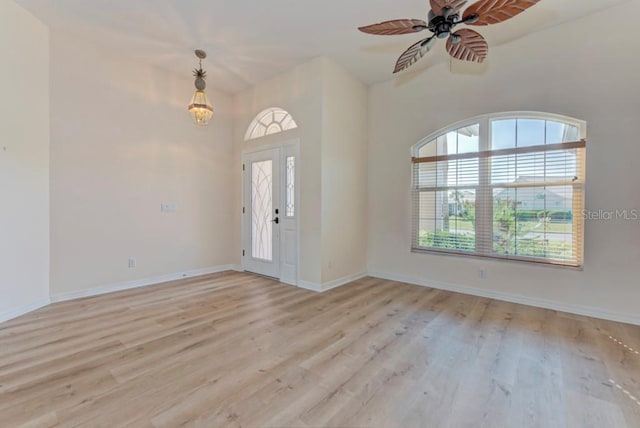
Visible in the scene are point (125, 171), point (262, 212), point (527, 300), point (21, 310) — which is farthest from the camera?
point (262, 212)

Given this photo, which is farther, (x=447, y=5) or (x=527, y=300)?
(x=527, y=300)

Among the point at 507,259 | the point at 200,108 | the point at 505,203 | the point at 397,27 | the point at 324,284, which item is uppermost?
the point at 397,27

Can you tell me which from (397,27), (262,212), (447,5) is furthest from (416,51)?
(262,212)

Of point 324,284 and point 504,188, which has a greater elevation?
point 504,188

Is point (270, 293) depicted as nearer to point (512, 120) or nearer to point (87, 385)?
point (87, 385)

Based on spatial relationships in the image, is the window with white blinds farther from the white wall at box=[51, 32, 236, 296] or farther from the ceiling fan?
the white wall at box=[51, 32, 236, 296]

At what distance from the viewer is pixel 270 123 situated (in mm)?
5000

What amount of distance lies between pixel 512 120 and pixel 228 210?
15.9ft

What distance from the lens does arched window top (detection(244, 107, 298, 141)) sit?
471cm

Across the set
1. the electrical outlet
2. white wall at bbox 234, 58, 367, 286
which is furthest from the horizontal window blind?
the electrical outlet

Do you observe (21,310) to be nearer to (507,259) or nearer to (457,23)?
(457,23)

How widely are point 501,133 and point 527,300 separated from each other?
7.37 ft

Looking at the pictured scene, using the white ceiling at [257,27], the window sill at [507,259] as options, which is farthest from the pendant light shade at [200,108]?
the window sill at [507,259]

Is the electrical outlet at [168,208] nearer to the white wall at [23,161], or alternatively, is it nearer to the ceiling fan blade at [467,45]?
the white wall at [23,161]
